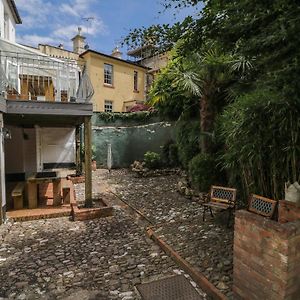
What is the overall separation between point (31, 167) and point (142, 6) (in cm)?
779

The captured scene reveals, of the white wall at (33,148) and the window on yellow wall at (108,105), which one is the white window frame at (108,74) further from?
the white wall at (33,148)

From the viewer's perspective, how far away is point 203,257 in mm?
3705

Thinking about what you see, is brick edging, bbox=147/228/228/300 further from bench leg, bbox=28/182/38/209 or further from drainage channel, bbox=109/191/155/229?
bench leg, bbox=28/182/38/209

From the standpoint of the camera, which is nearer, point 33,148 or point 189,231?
point 189,231

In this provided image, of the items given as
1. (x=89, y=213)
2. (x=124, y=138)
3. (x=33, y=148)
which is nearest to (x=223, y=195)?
(x=89, y=213)

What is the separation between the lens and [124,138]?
1373cm

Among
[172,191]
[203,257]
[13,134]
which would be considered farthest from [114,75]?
[203,257]

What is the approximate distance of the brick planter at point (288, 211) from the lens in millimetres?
2611

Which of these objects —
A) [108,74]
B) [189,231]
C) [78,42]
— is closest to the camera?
[189,231]

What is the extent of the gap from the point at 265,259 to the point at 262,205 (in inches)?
37.7

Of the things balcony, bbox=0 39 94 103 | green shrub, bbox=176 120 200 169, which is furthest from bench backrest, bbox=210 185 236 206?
balcony, bbox=0 39 94 103

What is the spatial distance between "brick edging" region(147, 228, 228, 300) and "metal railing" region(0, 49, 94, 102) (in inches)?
148

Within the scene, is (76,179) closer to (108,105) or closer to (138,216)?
(138,216)

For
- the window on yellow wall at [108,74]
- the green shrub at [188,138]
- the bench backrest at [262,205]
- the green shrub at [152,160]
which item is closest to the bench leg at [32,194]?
the green shrub at [188,138]
